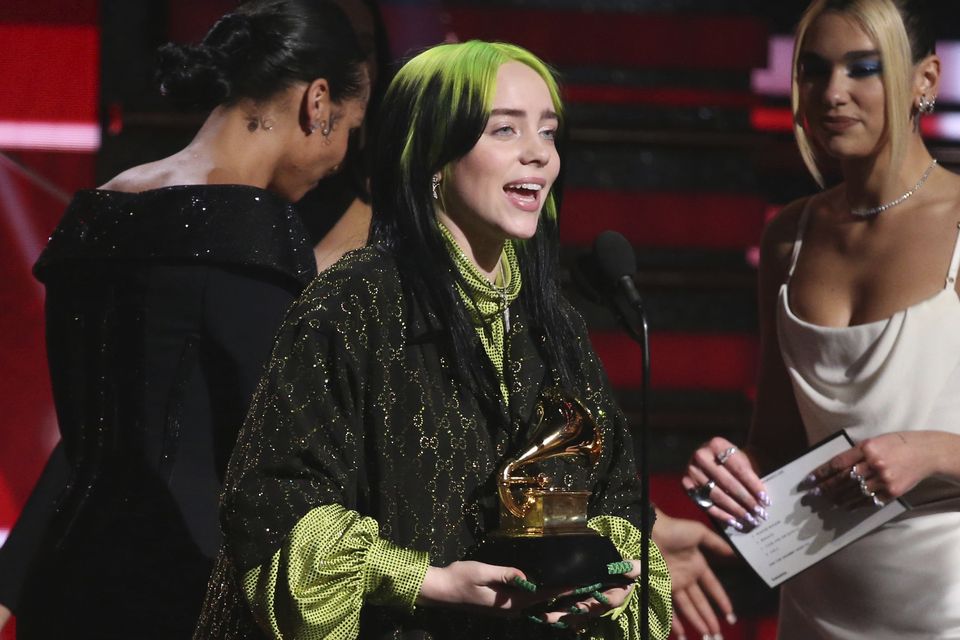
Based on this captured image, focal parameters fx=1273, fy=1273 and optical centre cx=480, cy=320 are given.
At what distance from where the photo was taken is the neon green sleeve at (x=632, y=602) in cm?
176

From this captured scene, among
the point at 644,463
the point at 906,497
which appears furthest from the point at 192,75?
the point at 906,497

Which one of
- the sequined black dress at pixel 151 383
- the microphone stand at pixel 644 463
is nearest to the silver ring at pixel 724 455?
the microphone stand at pixel 644 463

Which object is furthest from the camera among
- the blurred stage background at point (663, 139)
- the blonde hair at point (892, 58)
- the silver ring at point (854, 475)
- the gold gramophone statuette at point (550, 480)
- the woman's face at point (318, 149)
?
the blurred stage background at point (663, 139)

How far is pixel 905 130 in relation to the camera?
7.32 ft

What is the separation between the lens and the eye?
2.22m

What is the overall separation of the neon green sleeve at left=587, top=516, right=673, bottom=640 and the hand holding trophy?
0.10m

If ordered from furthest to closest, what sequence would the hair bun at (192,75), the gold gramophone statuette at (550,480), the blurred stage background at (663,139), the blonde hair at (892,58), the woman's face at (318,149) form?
the blurred stage background at (663,139) → the woman's face at (318,149) → the hair bun at (192,75) → the blonde hair at (892,58) → the gold gramophone statuette at (550,480)

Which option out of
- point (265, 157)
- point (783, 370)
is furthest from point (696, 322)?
point (265, 157)

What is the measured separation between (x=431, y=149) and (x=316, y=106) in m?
0.76

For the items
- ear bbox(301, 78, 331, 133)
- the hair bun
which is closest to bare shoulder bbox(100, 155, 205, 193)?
the hair bun

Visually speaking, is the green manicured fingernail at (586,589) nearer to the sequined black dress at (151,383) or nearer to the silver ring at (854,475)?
the silver ring at (854,475)

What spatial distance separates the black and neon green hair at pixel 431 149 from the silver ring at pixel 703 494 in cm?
38

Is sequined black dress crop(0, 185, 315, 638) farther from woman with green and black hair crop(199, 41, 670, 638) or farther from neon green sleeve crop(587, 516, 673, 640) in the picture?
neon green sleeve crop(587, 516, 673, 640)

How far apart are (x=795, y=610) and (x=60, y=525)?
1.29 meters
